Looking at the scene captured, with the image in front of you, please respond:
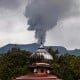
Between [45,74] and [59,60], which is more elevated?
[59,60]

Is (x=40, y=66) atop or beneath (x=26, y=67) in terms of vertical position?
beneath

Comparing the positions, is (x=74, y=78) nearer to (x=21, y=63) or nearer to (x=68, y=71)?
(x=68, y=71)

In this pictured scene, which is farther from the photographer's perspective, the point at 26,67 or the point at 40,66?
the point at 26,67

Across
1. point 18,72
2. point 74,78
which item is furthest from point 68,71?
point 18,72

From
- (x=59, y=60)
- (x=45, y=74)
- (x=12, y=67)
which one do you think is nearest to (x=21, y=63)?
(x=12, y=67)

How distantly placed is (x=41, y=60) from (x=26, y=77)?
1.75 metres

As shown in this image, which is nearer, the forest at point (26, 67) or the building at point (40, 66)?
the building at point (40, 66)

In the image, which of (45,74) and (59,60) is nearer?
(45,74)

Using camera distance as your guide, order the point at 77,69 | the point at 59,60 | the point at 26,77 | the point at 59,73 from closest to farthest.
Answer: the point at 26,77 → the point at 59,73 → the point at 77,69 → the point at 59,60

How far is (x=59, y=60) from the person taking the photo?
271ft

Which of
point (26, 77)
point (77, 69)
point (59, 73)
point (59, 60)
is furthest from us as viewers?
point (59, 60)

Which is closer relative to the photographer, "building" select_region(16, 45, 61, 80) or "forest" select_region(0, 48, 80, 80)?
"building" select_region(16, 45, 61, 80)

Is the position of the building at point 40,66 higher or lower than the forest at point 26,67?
lower

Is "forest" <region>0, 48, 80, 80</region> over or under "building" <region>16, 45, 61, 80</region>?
over
